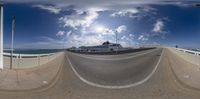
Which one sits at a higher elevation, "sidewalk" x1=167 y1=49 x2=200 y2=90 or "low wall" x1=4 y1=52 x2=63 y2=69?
"low wall" x1=4 y1=52 x2=63 y2=69

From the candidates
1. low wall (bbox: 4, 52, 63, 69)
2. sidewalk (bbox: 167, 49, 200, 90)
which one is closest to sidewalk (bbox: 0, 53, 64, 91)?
low wall (bbox: 4, 52, 63, 69)

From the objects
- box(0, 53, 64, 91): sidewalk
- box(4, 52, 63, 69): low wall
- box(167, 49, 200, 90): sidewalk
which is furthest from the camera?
box(4, 52, 63, 69): low wall

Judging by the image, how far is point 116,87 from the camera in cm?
2512

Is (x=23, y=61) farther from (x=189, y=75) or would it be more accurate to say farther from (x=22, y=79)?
(x=189, y=75)

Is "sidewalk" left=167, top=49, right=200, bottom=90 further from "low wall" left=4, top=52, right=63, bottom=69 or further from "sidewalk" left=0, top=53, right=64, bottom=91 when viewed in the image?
"low wall" left=4, top=52, right=63, bottom=69

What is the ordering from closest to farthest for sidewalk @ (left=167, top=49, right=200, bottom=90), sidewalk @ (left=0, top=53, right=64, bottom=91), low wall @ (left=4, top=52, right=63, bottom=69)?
sidewalk @ (left=0, top=53, right=64, bottom=91)
sidewalk @ (left=167, top=49, right=200, bottom=90)
low wall @ (left=4, top=52, right=63, bottom=69)

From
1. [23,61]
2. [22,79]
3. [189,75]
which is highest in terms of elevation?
[23,61]

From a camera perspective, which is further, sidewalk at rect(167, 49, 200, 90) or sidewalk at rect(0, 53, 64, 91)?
sidewalk at rect(167, 49, 200, 90)

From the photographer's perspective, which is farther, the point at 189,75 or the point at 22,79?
the point at 189,75

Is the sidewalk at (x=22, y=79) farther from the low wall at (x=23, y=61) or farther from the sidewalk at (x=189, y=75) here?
the sidewalk at (x=189, y=75)

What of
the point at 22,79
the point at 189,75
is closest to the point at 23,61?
the point at 22,79

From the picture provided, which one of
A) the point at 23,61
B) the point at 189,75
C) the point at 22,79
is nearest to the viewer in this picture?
the point at 22,79

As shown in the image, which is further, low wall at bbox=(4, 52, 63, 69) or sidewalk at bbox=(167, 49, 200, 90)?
low wall at bbox=(4, 52, 63, 69)

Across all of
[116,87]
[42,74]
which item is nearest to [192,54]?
[116,87]
